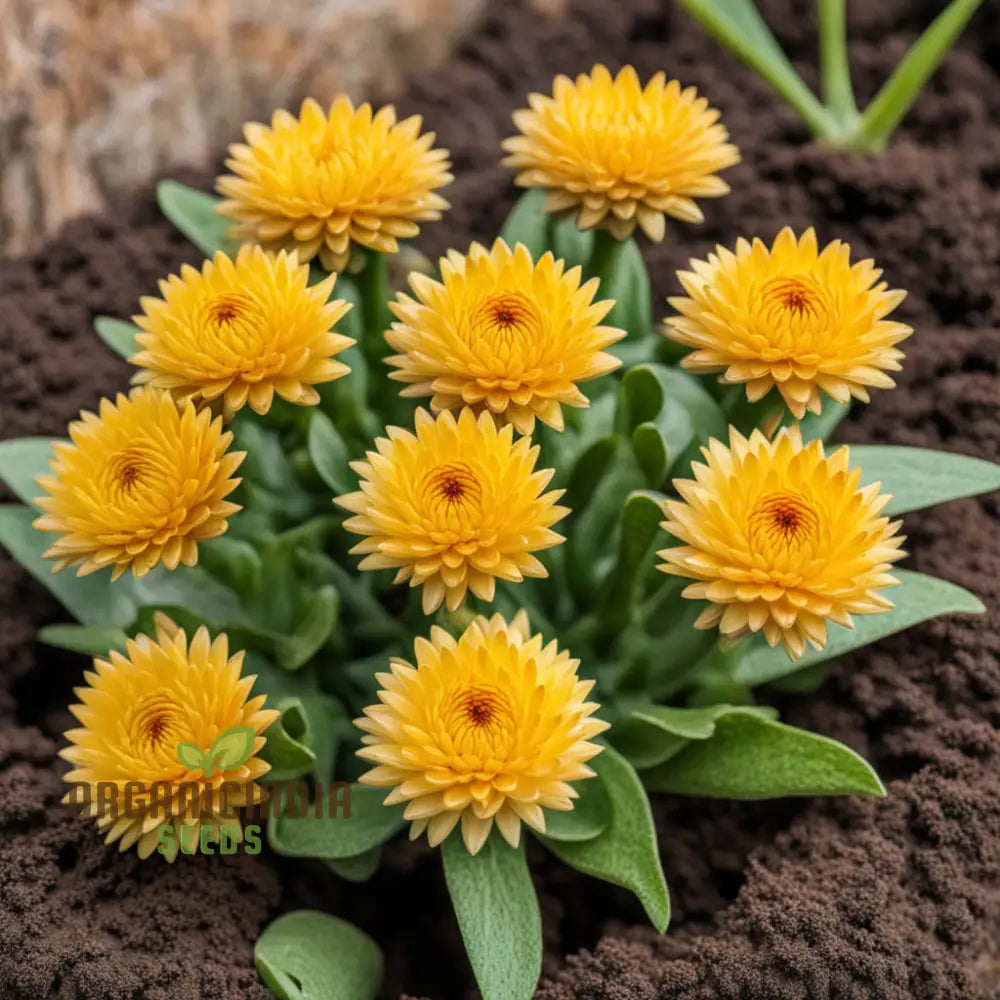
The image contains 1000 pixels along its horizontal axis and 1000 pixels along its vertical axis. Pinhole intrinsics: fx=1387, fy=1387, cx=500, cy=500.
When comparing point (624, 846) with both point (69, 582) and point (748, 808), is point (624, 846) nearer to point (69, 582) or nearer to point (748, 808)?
point (748, 808)

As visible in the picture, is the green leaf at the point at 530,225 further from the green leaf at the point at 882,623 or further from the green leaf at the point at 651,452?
the green leaf at the point at 882,623

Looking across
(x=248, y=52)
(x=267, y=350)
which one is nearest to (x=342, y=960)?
(x=267, y=350)

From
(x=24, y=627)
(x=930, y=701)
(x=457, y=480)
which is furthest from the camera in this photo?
(x=24, y=627)

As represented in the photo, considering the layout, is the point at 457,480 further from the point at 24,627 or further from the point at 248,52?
the point at 248,52

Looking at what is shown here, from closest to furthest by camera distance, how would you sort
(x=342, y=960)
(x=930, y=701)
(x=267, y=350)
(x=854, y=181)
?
(x=267, y=350) → (x=342, y=960) → (x=930, y=701) → (x=854, y=181)

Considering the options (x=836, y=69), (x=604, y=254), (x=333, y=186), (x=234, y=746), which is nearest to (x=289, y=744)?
(x=234, y=746)
